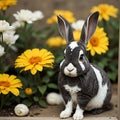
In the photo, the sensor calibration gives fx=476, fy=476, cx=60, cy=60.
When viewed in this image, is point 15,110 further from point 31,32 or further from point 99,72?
point 31,32

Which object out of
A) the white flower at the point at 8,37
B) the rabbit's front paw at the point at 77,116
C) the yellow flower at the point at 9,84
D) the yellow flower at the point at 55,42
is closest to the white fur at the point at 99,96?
the rabbit's front paw at the point at 77,116

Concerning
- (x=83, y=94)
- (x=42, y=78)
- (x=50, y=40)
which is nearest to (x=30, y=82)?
(x=42, y=78)

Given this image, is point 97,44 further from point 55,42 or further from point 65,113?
point 55,42

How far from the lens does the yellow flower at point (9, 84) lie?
296cm

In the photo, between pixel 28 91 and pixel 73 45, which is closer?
pixel 73 45

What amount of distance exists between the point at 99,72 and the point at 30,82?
502 mm

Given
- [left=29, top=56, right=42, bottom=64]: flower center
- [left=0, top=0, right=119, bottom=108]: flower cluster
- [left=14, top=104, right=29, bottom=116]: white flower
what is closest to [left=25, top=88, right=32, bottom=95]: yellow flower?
[left=0, top=0, right=119, bottom=108]: flower cluster

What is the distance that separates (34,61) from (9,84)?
8.5 inches

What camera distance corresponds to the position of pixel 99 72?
304cm

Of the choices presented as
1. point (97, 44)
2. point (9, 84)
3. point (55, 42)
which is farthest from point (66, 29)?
point (55, 42)

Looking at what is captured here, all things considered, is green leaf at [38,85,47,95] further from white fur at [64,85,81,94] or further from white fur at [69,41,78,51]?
white fur at [69,41,78,51]

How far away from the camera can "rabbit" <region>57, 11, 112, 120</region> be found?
2826 millimetres

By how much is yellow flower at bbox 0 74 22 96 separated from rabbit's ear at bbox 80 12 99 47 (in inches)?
19.9

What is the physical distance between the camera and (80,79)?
2.88 m
